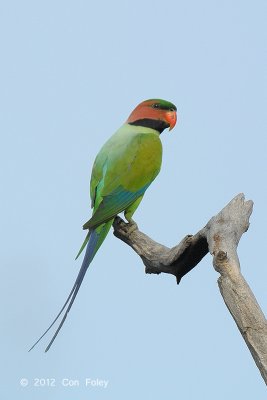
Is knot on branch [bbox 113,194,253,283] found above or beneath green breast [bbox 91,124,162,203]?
beneath

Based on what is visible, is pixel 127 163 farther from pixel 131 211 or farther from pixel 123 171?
pixel 131 211

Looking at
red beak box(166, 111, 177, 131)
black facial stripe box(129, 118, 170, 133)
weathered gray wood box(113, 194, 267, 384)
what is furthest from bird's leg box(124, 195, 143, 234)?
red beak box(166, 111, 177, 131)

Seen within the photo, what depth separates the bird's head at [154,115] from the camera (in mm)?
5633

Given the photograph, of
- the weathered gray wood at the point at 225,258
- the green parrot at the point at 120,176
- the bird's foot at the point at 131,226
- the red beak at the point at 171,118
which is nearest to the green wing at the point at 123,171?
the green parrot at the point at 120,176

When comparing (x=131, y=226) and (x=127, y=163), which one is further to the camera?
(x=127, y=163)

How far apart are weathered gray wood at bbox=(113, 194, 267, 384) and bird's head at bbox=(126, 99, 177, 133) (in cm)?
106

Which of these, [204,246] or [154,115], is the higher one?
[154,115]

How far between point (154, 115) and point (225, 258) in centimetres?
243

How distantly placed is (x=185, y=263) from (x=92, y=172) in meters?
1.41

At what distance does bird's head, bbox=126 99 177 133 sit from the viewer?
5633 mm

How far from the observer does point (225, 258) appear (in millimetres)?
3414

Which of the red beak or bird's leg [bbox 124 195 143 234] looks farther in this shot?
the red beak

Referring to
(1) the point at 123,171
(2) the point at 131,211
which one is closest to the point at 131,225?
(2) the point at 131,211

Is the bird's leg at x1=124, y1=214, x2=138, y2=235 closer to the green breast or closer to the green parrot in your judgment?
the green parrot
